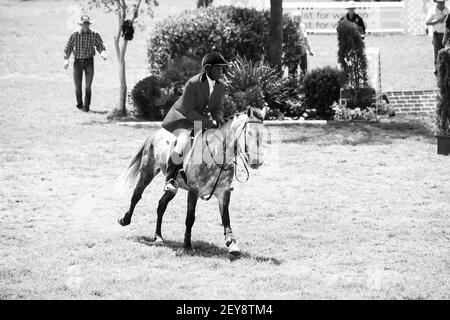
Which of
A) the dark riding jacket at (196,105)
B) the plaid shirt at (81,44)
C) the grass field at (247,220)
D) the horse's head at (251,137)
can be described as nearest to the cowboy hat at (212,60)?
the dark riding jacket at (196,105)

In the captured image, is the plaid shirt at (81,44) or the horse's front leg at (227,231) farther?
the plaid shirt at (81,44)

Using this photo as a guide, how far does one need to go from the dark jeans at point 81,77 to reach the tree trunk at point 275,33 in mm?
4846

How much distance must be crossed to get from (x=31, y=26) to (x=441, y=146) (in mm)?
24819

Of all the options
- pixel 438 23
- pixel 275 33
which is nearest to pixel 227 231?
pixel 275 33

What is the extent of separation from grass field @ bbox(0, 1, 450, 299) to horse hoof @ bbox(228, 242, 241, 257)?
12 centimetres

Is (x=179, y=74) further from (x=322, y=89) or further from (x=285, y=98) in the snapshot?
(x=322, y=89)

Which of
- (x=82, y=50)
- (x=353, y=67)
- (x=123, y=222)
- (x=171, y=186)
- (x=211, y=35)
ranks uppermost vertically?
(x=211, y=35)

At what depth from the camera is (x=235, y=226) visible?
12.4 metres

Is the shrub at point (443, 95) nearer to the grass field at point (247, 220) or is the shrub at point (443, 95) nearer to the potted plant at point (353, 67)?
the grass field at point (247, 220)

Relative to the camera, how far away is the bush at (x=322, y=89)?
21.4 m

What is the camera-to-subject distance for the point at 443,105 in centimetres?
1723

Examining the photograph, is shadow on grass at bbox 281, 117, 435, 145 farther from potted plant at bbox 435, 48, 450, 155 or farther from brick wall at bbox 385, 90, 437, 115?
potted plant at bbox 435, 48, 450, 155

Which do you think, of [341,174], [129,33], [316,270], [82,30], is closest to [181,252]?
[316,270]

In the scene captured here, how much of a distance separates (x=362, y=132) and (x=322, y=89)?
1.94 meters
